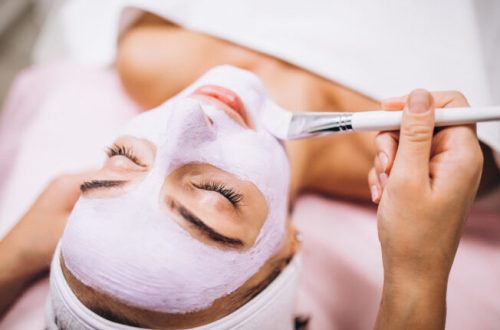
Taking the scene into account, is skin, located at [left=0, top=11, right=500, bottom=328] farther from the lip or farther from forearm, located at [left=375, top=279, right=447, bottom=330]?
forearm, located at [left=375, top=279, right=447, bottom=330]

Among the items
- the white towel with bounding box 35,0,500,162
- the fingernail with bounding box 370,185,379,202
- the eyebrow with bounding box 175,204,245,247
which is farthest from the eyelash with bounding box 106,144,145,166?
the white towel with bounding box 35,0,500,162

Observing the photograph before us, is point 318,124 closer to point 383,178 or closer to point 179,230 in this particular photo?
point 383,178

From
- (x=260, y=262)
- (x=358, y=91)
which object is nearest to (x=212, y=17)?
(x=358, y=91)

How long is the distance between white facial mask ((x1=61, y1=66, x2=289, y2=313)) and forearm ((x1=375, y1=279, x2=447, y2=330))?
184 mm

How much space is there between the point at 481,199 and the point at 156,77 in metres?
0.79

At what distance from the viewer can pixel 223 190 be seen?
54 centimetres

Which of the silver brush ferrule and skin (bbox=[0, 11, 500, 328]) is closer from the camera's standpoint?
the silver brush ferrule

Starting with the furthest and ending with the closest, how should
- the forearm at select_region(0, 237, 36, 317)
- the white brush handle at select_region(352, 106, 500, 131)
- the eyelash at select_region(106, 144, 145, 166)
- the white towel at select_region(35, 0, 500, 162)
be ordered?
1. the white towel at select_region(35, 0, 500, 162)
2. the forearm at select_region(0, 237, 36, 317)
3. the eyelash at select_region(106, 144, 145, 166)
4. the white brush handle at select_region(352, 106, 500, 131)

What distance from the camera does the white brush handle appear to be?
0.45m

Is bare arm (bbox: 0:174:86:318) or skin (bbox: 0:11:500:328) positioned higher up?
skin (bbox: 0:11:500:328)

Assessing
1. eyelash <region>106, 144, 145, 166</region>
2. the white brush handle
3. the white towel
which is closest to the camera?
the white brush handle

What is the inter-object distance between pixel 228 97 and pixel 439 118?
11.9 inches

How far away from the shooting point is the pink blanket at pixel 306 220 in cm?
76

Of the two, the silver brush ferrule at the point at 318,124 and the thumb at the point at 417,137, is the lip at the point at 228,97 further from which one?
the thumb at the point at 417,137
